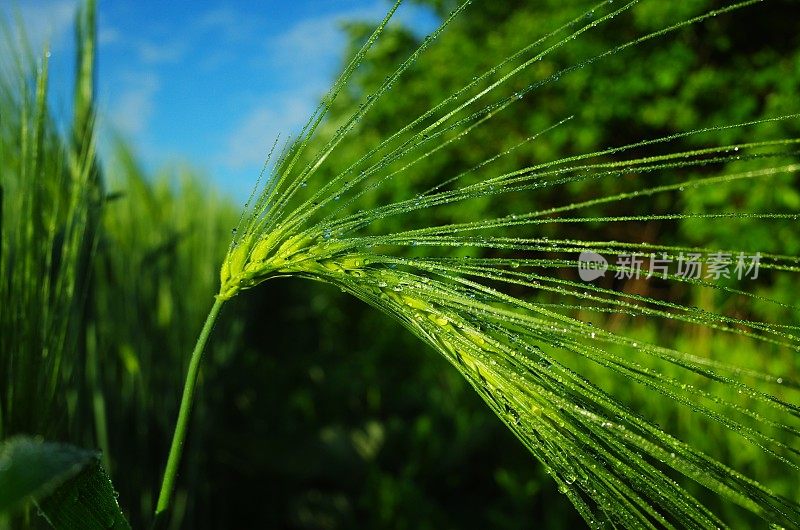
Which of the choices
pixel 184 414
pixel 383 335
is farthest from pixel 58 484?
pixel 383 335

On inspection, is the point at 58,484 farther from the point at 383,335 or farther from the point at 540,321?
the point at 383,335

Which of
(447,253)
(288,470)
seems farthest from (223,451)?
(447,253)

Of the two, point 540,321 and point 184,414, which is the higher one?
point 540,321

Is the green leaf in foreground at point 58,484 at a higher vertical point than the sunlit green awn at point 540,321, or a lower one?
lower

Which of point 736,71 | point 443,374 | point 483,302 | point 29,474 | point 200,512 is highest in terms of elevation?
point 736,71

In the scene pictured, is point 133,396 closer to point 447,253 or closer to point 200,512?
point 200,512

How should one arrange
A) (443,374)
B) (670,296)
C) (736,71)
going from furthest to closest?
(670,296) → (736,71) → (443,374)

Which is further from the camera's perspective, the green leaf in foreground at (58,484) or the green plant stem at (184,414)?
the green plant stem at (184,414)

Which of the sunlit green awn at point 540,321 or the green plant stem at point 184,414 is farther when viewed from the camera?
the green plant stem at point 184,414
